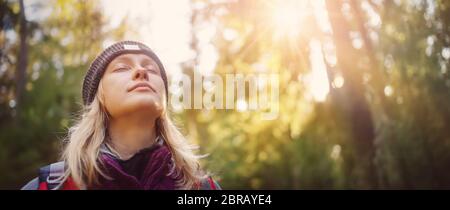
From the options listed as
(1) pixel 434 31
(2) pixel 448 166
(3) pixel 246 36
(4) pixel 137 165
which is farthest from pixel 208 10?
(4) pixel 137 165

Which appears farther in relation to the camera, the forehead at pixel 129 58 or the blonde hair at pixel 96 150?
the forehead at pixel 129 58

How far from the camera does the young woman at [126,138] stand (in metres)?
1.40

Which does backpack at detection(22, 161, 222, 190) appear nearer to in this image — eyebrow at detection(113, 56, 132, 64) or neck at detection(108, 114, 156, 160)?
neck at detection(108, 114, 156, 160)

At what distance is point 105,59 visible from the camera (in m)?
1.56

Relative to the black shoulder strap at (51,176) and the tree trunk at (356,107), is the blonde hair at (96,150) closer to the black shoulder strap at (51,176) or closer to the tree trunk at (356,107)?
the black shoulder strap at (51,176)

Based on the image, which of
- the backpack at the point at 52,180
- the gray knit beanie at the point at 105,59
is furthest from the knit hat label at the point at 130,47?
the backpack at the point at 52,180

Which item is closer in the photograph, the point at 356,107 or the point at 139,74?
the point at 139,74

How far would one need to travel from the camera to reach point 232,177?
470 inches

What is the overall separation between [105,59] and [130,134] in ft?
0.91

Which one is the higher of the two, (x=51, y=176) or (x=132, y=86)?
(x=132, y=86)

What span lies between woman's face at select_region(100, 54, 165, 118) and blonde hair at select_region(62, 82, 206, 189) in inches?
2.2

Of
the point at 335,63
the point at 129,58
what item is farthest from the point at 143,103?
the point at 335,63

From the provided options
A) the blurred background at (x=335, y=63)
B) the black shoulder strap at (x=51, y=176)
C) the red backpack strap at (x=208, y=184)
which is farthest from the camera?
the blurred background at (x=335, y=63)

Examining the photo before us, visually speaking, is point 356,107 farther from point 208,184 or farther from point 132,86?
point 132,86
